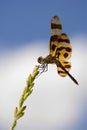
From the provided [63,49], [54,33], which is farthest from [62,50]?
[54,33]

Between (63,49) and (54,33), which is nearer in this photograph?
(63,49)

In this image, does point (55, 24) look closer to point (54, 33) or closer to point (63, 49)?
point (54, 33)

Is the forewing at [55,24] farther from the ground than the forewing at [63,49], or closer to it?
farther from the ground

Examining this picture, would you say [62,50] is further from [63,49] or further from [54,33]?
[54,33]

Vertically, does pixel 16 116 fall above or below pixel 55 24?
below

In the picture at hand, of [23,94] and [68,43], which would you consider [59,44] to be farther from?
[23,94]

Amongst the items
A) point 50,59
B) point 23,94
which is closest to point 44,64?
point 50,59

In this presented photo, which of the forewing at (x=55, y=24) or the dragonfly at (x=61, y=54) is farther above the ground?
the forewing at (x=55, y=24)

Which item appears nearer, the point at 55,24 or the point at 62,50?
the point at 62,50

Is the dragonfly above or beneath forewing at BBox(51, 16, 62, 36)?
beneath

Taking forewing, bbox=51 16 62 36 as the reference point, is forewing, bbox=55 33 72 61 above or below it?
below

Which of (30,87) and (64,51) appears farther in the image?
(64,51)
